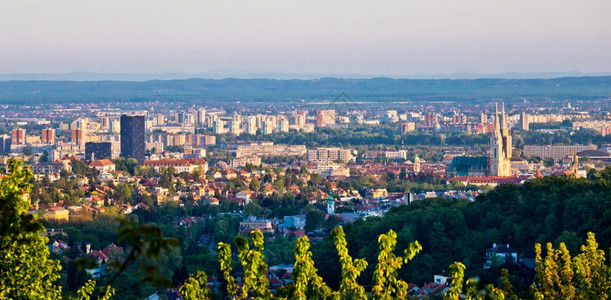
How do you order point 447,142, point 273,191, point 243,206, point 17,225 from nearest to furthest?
point 17,225 < point 243,206 < point 273,191 < point 447,142

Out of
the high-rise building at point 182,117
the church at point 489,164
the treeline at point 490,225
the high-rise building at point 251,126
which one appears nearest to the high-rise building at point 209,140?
the high-rise building at point 251,126

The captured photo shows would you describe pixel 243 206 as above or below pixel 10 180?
below

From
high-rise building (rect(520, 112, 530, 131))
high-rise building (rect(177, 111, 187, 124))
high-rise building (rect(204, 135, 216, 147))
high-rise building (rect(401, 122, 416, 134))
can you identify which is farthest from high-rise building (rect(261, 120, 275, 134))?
high-rise building (rect(520, 112, 530, 131))

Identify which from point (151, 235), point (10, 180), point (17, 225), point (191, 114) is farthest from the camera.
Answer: point (191, 114)

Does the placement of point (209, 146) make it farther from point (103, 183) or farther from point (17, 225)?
point (17, 225)

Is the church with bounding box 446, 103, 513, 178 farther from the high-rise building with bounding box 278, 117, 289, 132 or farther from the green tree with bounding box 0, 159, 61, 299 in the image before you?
the green tree with bounding box 0, 159, 61, 299

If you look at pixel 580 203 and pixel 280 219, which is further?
pixel 280 219

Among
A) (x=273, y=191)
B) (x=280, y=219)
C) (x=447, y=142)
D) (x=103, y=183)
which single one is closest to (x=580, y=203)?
(x=280, y=219)
